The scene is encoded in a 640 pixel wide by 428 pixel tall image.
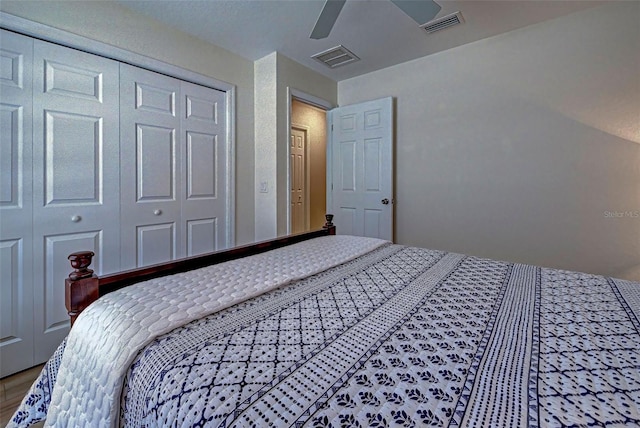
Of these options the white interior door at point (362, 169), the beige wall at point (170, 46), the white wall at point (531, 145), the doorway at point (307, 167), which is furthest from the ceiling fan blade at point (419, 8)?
the doorway at point (307, 167)

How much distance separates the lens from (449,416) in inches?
20.6

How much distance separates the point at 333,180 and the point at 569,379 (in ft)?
10.7

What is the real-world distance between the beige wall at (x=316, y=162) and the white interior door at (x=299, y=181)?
116mm

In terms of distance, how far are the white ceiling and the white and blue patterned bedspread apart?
220cm

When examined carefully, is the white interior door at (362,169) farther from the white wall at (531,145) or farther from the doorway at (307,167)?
the doorway at (307,167)

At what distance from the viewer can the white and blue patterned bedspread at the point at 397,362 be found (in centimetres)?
54

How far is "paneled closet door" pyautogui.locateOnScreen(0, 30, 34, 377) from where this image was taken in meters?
1.76

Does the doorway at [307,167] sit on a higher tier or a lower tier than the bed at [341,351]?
higher

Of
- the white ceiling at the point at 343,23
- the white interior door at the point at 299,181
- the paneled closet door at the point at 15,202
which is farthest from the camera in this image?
the white interior door at the point at 299,181

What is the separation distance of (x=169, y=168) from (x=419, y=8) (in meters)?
2.20

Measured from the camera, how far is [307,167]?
16.1 ft

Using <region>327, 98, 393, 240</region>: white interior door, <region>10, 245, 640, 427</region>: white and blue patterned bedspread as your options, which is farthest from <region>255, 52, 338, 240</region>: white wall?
<region>10, 245, 640, 427</region>: white and blue patterned bedspread

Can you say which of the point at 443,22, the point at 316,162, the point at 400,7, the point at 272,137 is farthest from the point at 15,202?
the point at 316,162

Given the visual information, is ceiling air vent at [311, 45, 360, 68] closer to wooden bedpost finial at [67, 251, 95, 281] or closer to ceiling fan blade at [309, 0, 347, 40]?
ceiling fan blade at [309, 0, 347, 40]
